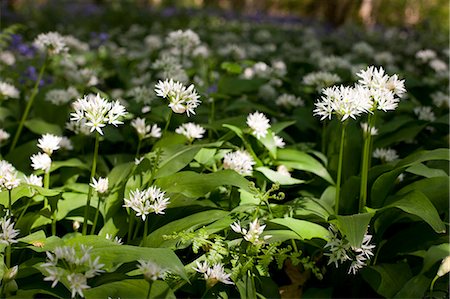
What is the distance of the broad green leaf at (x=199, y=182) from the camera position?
2367mm

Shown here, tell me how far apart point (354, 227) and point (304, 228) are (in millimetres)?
258

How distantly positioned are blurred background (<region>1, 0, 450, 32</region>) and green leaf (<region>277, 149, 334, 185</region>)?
6636mm

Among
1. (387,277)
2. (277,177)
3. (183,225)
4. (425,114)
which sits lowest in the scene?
(387,277)

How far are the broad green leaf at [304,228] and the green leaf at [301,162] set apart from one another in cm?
53

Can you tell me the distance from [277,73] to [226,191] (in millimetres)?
1784

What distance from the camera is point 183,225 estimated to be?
7.57 feet

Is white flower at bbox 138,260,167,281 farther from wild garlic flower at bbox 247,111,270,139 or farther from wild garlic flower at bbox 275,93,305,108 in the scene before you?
wild garlic flower at bbox 275,93,305,108

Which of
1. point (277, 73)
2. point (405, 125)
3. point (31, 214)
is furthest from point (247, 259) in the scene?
point (277, 73)

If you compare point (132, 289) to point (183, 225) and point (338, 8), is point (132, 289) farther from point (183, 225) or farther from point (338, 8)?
point (338, 8)

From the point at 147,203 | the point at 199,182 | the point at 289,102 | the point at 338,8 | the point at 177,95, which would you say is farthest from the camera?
the point at 338,8

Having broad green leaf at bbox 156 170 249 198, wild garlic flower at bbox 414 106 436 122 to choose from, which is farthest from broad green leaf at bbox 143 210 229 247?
wild garlic flower at bbox 414 106 436 122

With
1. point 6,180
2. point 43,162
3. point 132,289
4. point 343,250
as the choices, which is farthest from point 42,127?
point 343,250

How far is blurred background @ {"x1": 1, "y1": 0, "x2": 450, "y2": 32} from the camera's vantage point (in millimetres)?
10344

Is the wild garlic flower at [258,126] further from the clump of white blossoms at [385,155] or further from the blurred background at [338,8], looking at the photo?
the blurred background at [338,8]
